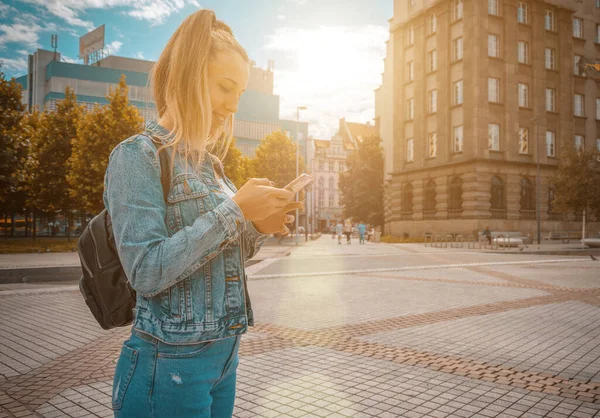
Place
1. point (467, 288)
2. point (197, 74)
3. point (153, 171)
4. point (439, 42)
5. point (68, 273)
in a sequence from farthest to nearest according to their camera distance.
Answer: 1. point (439, 42)
2. point (68, 273)
3. point (467, 288)
4. point (197, 74)
5. point (153, 171)

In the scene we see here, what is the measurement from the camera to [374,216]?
5009 cm

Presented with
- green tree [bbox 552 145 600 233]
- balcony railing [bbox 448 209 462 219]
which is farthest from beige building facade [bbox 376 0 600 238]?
green tree [bbox 552 145 600 233]

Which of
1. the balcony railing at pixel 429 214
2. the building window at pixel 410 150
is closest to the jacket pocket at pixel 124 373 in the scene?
the balcony railing at pixel 429 214

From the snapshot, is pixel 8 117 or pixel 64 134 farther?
pixel 64 134

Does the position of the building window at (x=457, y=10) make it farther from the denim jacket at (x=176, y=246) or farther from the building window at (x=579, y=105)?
the denim jacket at (x=176, y=246)

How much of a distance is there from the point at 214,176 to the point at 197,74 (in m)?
0.35

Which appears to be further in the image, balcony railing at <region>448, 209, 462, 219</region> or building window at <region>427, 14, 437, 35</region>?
building window at <region>427, 14, 437, 35</region>

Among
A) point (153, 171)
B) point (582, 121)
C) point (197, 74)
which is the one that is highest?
point (582, 121)

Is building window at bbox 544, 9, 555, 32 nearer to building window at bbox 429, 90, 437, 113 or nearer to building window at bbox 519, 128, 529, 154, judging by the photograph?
building window at bbox 519, 128, 529, 154

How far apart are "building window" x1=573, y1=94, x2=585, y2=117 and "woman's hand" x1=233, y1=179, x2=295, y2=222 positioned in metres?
43.8

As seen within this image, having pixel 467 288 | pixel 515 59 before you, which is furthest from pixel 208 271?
pixel 515 59

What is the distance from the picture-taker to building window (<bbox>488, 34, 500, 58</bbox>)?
34625 millimetres

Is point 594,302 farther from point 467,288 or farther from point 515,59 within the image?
point 515,59

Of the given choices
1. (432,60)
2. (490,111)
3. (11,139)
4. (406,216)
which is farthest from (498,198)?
(11,139)
